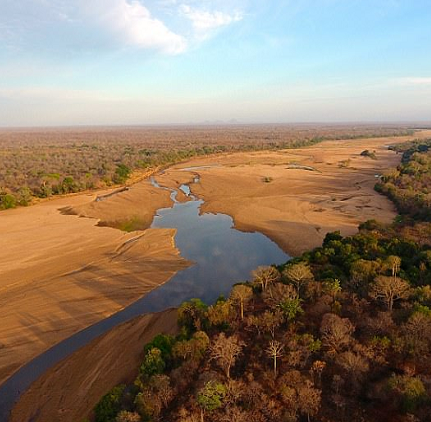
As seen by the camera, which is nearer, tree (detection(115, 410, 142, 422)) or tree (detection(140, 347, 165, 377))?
tree (detection(115, 410, 142, 422))

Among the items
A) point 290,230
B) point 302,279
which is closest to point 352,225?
point 290,230

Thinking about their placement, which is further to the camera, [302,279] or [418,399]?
[302,279]

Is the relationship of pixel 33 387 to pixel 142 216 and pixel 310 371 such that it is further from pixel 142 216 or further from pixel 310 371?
pixel 142 216

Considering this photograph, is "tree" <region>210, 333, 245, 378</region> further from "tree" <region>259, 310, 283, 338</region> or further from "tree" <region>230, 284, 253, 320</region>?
"tree" <region>230, 284, 253, 320</region>

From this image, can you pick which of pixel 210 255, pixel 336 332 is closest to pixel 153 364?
pixel 336 332

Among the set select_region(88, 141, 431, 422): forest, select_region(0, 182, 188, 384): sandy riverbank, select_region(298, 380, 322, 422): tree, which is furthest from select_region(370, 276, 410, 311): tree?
select_region(0, 182, 188, 384): sandy riverbank

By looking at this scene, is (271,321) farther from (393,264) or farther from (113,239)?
(113,239)
